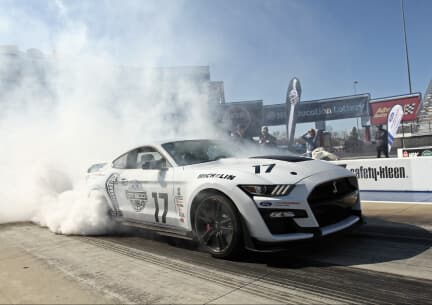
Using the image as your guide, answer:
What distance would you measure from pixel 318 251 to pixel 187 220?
1.51 metres

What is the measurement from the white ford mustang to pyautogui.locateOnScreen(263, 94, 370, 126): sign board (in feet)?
108

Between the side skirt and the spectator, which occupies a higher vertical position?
the spectator

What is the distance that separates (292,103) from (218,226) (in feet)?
85.6

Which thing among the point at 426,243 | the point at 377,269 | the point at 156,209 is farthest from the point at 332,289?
the point at 156,209

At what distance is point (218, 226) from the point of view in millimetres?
4074

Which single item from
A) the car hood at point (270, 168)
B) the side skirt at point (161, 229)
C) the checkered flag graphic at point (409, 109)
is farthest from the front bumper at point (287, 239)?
the checkered flag graphic at point (409, 109)

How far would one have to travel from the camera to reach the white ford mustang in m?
3.73

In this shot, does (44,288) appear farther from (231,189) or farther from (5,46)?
(5,46)

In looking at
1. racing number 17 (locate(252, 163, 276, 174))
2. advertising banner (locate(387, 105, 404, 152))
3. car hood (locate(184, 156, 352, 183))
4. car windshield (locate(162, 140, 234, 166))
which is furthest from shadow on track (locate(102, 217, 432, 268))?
advertising banner (locate(387, 105, 404, 152))

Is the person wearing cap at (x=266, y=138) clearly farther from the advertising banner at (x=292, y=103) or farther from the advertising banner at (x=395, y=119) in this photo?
the advertising banner at (x=292, y=103)

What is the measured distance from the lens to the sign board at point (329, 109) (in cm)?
3781

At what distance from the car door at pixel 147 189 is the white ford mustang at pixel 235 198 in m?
0.01

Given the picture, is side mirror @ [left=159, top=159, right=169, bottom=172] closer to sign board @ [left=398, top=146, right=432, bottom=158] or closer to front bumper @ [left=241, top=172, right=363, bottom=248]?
front bumper @ [left=241, top=172, right=363, bottom=248]

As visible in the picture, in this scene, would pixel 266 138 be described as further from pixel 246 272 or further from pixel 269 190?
Result: pixel 246 272
